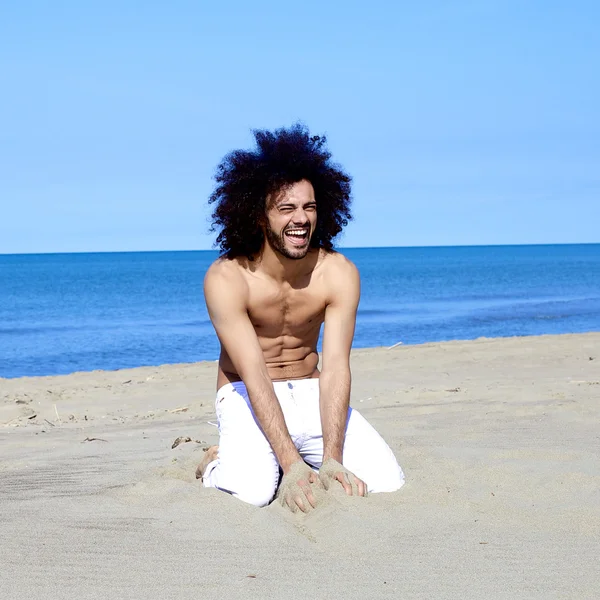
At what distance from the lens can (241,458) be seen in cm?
430

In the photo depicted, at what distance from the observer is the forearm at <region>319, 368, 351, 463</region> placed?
14.2ft

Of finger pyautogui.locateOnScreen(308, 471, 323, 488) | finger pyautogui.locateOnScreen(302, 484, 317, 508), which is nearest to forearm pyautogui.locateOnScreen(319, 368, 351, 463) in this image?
finger pyautogui.locateOnScreen(308, 471, 323, 488)

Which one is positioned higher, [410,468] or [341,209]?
[341,209]

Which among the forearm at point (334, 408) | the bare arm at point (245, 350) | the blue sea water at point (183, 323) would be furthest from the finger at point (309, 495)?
the blue sea water at point (183, 323)

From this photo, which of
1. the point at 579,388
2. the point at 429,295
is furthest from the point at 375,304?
the point at 579,388

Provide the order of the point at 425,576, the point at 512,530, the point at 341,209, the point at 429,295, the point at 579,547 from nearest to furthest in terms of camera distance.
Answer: the point at 425,576
the point at 579,547
the point at 512,530
the point at 341,209
the point at 429,295

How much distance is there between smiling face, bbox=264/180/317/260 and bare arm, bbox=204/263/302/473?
311 millimetres

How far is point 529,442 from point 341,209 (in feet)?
6.02

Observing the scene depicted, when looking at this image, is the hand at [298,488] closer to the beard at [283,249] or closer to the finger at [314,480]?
the finger at [314,480]

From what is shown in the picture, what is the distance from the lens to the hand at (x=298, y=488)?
12.7 feet

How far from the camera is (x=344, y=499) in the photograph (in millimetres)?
3846

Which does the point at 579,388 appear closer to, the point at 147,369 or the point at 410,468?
the point at 410,468

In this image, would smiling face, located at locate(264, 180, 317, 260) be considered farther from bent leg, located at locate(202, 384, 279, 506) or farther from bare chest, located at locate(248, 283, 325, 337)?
bent leg, located at locate(202, 384, 279, 506)

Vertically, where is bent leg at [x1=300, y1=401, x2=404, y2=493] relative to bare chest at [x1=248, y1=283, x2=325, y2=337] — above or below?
below
